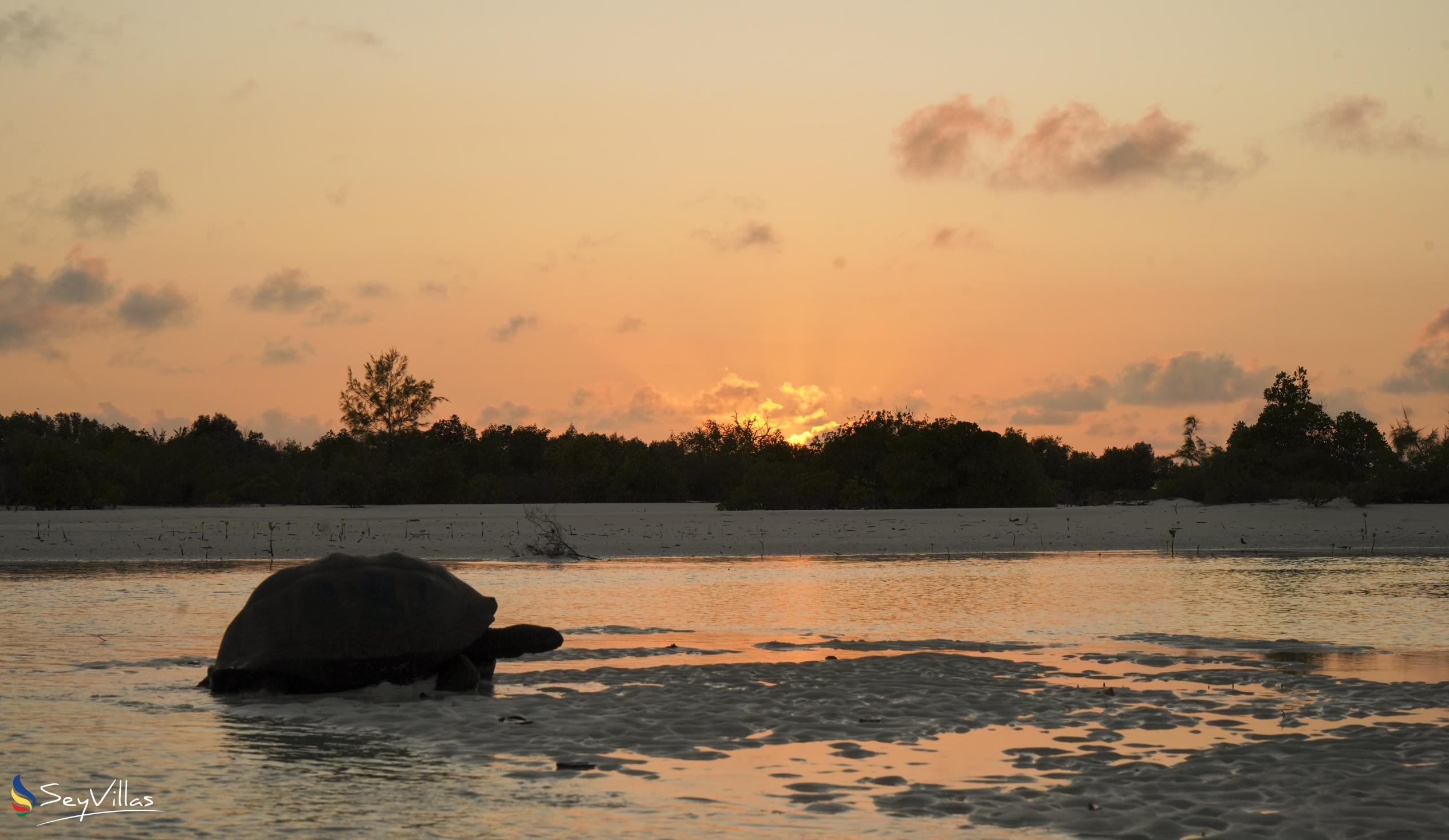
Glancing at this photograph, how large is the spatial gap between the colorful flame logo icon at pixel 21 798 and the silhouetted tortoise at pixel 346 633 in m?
2.93

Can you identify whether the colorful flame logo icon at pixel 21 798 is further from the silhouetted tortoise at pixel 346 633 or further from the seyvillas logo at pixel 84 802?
the silhouetted tortoise at pixel 346 633

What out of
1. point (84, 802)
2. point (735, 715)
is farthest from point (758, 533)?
point (84, 802)

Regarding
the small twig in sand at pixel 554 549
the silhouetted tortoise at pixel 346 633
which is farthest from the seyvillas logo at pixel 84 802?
the small twig in sand at pixel 554 549

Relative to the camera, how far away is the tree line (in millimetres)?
46094

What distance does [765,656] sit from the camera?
1238 cm

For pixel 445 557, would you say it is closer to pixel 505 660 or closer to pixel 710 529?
pixel 710 529

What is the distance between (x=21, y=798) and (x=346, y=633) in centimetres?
335

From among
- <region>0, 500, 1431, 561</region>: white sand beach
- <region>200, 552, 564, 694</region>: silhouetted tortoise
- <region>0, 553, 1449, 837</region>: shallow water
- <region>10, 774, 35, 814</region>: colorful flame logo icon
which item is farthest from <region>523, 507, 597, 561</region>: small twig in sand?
<region>10, 774, 35, 814</region>: colorful flame logo icon

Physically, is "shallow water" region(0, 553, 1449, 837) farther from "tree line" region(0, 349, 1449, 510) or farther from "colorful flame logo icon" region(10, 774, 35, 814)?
"tree line" region(0, 349, 1449, 510)

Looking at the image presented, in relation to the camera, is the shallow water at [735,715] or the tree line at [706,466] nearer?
the shallow water at [735,715]

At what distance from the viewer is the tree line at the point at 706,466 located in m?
46.1

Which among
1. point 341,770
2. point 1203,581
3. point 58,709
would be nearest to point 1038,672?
point 341,770

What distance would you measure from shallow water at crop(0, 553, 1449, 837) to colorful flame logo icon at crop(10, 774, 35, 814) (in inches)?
4.1

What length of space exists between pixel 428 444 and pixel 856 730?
2690 inches
